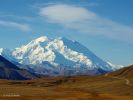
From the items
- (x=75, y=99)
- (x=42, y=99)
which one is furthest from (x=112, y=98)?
(x=42, y=99)

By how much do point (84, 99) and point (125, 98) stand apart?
517 inches

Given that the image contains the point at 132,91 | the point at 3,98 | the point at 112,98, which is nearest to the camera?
the point at 3,98

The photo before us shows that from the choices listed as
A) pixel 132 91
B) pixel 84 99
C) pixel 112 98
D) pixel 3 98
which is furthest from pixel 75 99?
pixel 132 91

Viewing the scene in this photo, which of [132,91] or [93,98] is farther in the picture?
[132,91]

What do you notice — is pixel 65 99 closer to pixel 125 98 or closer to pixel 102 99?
pixel 102 99

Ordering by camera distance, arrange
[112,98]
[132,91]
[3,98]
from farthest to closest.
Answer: [132,91] < [112,98] < [3,98]

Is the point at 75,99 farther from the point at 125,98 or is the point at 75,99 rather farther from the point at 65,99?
the point at 125,98

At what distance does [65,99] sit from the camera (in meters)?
118

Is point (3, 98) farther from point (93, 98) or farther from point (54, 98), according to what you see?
point (93, 98)

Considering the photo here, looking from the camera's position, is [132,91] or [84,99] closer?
[84,99]

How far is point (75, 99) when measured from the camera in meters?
118

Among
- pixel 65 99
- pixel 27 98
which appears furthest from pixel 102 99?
pixel 27 98

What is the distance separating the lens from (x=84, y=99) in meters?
119

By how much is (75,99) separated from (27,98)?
1364 cm
